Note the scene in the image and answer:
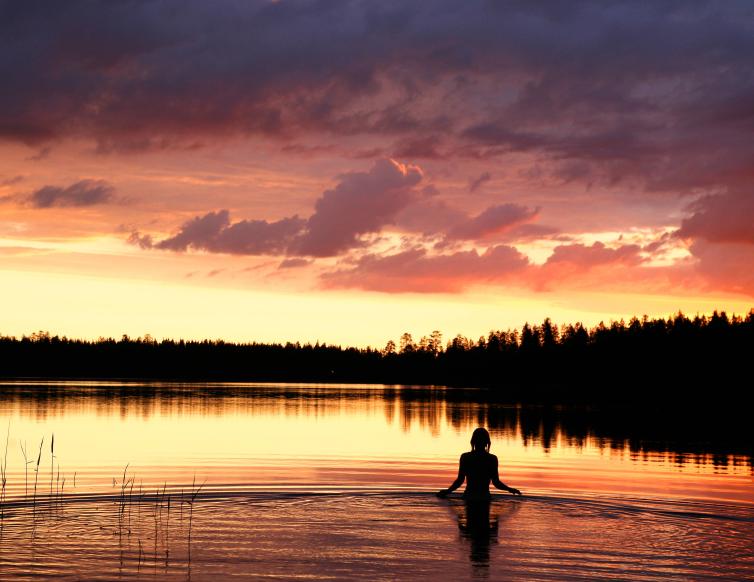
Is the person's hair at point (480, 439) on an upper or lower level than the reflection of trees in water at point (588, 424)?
upper

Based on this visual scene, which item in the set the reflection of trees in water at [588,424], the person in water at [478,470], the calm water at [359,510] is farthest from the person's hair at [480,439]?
the reflection of trees in water at [588,424]

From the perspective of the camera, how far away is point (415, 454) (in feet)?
160

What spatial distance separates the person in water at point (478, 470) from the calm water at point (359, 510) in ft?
1.94

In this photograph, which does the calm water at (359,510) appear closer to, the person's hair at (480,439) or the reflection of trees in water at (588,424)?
the reflection of trees in water at (588,424)

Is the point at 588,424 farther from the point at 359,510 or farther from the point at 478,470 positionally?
the point at 359,510

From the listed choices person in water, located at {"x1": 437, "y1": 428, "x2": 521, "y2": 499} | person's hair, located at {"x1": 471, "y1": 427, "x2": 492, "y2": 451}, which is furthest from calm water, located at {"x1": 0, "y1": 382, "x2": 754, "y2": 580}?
person's hair, located at {"x1": 471, "y1": 427, "x2": 492, "y2": 451}

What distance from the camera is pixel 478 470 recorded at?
28250 millimetres

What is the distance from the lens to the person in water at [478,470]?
27.7 meters

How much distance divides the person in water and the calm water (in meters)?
0.59

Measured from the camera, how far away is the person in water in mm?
27688

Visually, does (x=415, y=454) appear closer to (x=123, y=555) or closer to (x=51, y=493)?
(x=51, y=493)

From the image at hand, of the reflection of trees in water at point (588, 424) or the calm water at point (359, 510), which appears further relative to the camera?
the reflection of trees in water at point (588, 424)

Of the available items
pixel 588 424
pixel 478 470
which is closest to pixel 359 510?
pixel 478 470

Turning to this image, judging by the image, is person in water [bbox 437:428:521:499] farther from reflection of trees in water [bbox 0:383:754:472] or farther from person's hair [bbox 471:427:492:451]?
reflection of trees in water [bbox 0:383:754:472]
